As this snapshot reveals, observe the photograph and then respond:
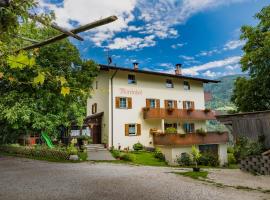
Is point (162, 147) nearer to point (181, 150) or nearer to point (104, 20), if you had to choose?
point (181, 150)

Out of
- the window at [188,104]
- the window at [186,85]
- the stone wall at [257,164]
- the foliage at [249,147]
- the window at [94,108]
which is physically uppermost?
the window at [186,85]

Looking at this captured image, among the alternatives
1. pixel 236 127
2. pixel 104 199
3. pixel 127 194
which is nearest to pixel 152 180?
pixel 127 194

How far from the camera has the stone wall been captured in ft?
46.1

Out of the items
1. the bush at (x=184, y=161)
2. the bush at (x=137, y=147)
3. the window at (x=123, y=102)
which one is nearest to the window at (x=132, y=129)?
the bush at (x=137, y=147)

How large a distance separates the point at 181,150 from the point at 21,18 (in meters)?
24.6

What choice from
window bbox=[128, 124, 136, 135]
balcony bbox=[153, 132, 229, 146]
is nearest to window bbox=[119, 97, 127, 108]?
window bbox=[128, 124, 136, 135]

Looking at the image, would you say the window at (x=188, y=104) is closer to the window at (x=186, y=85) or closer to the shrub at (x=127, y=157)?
the window at (x=186, y=85)

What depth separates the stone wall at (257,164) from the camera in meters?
14.1

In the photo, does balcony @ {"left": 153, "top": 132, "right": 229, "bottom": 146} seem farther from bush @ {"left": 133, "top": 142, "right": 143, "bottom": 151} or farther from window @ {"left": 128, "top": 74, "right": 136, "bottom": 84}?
window @ {"left": 128, "top": 74, "right": 136, "bottom": 84}

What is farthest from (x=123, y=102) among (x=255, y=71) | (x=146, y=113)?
(x=255, y=71)

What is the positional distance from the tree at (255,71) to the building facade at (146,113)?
16.2 ft

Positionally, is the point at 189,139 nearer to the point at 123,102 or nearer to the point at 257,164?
the point at 123,102

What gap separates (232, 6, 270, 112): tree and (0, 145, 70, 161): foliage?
18.5 m

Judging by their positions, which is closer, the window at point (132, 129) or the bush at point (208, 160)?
the bush at point (208, 160)
